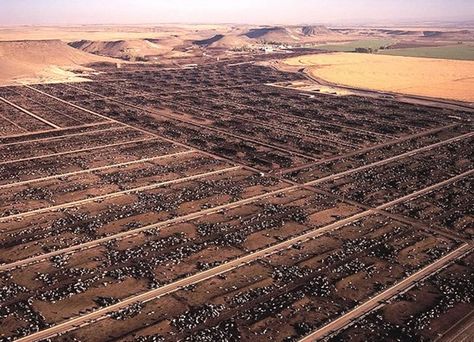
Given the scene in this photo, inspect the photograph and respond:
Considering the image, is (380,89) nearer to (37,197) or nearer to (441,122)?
(441,122)

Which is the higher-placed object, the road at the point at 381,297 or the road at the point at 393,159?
the road at the point at 393,159

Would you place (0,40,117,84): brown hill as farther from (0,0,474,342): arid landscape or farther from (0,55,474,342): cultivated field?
(0,55,474,342): cultivated field

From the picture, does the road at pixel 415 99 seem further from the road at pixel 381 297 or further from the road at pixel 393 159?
the road at pixel 381 297

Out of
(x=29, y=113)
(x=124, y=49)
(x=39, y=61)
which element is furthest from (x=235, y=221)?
(x=124, y=49)

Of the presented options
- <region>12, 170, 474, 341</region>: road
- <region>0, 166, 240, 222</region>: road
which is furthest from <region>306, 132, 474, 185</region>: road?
<region>0, 166, 240, 222</region>: road

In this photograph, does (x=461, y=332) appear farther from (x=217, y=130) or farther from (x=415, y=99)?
(x=415, y=99)

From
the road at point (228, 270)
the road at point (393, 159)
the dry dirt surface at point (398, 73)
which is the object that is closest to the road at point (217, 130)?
the road at point (393, 159)
